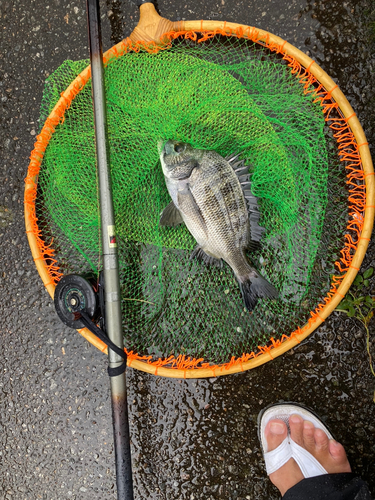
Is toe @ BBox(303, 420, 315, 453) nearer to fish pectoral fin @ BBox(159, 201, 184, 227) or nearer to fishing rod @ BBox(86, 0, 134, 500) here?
fishing rod @ BBox(86, 0, 134, 500)

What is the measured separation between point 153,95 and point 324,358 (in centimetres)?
159

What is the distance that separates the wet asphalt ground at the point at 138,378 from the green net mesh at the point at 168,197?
25 cm

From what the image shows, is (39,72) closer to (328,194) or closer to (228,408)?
(328,194)

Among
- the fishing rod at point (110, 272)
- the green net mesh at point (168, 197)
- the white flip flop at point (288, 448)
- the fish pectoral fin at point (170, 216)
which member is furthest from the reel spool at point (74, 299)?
the white flip flop at point (288, 448)

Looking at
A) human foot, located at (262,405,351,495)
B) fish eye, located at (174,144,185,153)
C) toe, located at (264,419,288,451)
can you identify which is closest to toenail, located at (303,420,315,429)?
human foot, located at (262,405,351,495)

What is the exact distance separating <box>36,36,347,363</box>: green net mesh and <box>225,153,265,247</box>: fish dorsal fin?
52 mm

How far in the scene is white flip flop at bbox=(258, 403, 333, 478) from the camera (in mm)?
1896

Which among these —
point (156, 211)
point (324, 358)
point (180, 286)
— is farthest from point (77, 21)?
point (324, 358)

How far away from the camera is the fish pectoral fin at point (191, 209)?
1.63m

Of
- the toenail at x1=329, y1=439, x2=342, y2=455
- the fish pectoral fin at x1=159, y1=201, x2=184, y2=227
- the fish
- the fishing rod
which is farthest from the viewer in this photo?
the toenail at x1=329, y1=439, x2=342, y2=455

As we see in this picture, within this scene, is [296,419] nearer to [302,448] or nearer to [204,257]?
[302,448]

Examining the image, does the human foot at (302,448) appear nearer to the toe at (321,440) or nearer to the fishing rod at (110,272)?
the toe at (321,440)

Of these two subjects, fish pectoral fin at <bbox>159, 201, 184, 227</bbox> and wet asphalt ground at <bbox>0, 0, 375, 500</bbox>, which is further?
wet asphalt ground at <bbox>0, 0, 375, 500</bbox>


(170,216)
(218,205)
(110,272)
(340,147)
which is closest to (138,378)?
(110,272)
